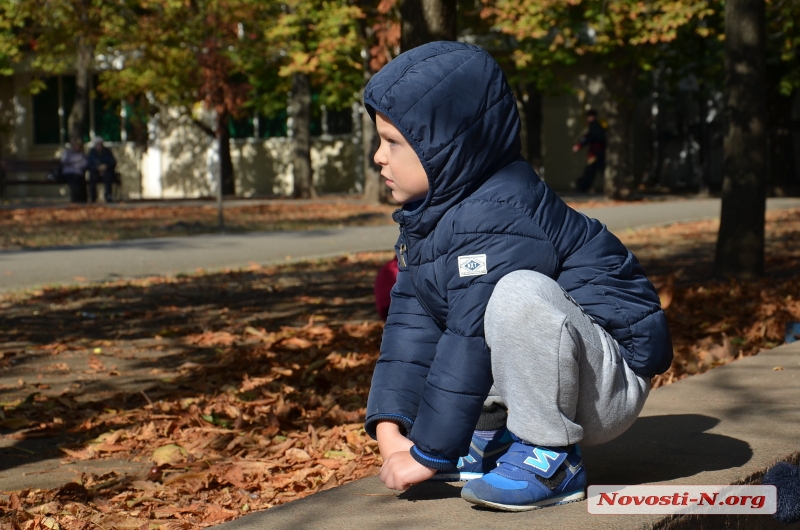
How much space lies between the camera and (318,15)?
68.4 ft

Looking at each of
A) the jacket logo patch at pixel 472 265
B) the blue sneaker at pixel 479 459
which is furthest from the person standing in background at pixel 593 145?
the jacket logo patch at pixel 472 265

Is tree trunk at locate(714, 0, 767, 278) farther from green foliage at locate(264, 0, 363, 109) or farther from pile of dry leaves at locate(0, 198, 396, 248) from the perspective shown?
green foliage at locate(264, 0, 363, 109)

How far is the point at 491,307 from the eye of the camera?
2.53 meters

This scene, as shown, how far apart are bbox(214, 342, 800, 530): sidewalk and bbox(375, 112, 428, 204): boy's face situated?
32.5 inches

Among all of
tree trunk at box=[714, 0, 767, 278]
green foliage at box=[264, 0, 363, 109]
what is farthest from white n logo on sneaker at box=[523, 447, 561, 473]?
green foliage at box=[264, 0, 363, 109]

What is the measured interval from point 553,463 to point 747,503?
0.72 meters

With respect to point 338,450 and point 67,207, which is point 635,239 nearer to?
point 338,450

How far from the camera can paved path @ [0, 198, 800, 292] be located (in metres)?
10.5

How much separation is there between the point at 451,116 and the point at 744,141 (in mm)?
6559

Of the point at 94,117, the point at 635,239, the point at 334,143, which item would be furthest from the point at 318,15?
the point at 94,117

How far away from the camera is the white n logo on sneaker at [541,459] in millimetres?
2664

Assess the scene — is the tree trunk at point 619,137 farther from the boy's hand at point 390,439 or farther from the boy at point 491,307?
the boy's hand at point 390,439

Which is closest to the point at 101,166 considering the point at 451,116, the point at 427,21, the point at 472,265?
the point at 427,21

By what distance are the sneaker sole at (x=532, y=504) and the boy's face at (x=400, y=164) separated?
2.59 feet
